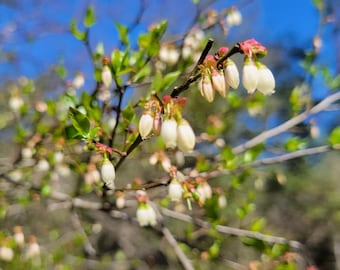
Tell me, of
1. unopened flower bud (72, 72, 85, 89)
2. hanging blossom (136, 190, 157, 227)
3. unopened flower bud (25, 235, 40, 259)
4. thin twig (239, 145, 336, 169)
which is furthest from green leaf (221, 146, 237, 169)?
unopened flower bud (25, 235, 40, 259)

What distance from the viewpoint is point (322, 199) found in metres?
11.5

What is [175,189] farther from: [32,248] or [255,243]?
[32,248]

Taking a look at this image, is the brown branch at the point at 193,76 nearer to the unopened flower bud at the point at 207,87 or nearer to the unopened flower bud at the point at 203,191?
the unopened flower bud at the point at 207,87

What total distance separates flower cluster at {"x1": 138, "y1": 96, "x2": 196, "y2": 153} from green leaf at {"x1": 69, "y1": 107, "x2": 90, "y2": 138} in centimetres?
14

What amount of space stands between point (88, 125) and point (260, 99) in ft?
5.78

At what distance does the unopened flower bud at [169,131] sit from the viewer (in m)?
1.08

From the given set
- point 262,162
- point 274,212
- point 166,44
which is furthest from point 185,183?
point 274,212

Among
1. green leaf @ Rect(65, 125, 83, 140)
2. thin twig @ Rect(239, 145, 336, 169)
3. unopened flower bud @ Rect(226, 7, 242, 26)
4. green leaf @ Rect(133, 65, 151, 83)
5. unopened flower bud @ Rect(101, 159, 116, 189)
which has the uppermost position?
unopened flower bud @ Rect(226, 7, 242, 26)

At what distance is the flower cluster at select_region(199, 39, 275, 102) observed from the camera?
101 cm

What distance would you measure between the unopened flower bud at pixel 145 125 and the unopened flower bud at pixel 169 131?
0.04 metres

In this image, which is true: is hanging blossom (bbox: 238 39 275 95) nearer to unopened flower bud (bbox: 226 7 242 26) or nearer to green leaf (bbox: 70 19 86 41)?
green leaf (bbox: 70 19 86 41)

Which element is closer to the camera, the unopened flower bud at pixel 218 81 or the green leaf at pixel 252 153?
the unopened flower bud at pixel 218 81

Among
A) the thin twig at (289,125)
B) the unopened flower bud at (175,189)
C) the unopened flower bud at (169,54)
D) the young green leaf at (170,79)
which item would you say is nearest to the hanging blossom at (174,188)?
the unopened flower bud at (175,189)

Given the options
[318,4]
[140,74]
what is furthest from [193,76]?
[318,4]
